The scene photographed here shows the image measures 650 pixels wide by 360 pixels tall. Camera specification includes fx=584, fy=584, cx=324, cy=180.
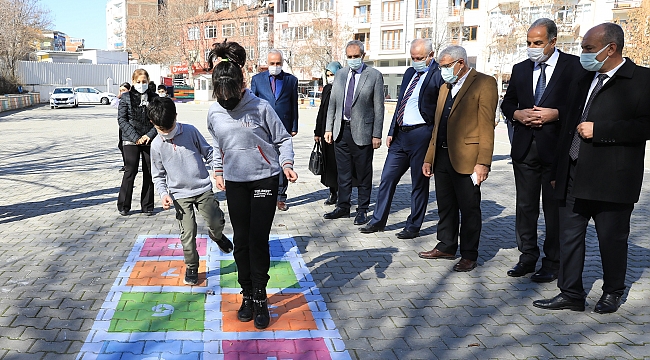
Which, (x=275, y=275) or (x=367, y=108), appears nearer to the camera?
(x=275, y=275)

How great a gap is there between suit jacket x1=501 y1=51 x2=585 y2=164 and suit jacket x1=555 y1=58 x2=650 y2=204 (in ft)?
1.77

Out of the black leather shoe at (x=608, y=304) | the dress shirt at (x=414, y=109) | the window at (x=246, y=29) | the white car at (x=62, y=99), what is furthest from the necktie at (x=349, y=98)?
the window at (x=246, y=29)

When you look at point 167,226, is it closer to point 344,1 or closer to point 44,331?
point 44,331

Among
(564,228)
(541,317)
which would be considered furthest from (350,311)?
(564,228)

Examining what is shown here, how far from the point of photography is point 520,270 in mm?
5410

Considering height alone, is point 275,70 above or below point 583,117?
above

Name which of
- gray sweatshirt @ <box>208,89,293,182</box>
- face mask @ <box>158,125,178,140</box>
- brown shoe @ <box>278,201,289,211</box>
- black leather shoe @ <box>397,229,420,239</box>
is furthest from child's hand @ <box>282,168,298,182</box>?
brown shoe @ <box>278,201,289,211</box>

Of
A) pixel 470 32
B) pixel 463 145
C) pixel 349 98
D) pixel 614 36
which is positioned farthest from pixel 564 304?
pixel 470 32

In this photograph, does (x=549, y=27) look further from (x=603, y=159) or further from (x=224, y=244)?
(x=224, y=244)

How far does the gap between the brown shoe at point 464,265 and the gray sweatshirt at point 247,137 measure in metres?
2.27

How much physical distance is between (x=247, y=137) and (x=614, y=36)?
2683mm

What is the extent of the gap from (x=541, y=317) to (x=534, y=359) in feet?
2.58

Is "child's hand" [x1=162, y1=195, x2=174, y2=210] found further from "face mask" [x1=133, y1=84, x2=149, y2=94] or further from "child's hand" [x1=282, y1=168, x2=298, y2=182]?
"face mask" [x1=133, y1=84, x2=149, y2=94]

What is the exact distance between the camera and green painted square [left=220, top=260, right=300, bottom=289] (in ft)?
16.7
